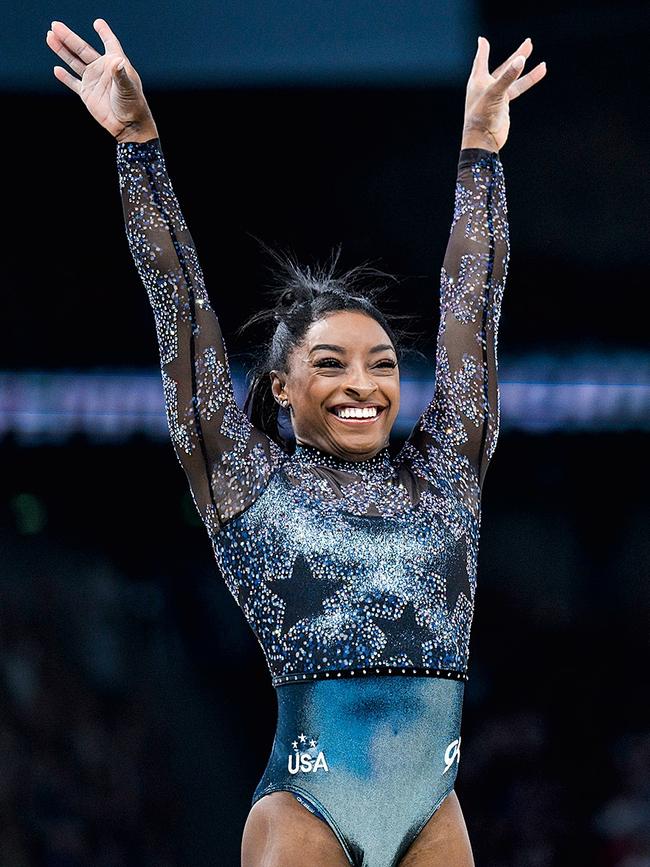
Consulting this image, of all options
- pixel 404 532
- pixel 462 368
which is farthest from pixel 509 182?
pixel 404 532

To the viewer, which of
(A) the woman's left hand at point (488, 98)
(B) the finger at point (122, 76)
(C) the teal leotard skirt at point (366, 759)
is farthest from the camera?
(A) the woman's left hand at point (488, 98)

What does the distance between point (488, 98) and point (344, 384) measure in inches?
22.9

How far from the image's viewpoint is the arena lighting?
3.79 metres

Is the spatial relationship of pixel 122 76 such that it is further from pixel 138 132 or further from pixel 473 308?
pixel 473 308

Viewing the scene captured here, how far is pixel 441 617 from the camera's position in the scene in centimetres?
196

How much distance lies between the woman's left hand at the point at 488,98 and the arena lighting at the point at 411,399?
146 centimetres

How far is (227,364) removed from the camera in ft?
6.80

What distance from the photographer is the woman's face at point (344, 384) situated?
6.89ft

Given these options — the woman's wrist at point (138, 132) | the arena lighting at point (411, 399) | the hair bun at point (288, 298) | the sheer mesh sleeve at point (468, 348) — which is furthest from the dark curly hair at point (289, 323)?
the arena lighting at point (411, 399)

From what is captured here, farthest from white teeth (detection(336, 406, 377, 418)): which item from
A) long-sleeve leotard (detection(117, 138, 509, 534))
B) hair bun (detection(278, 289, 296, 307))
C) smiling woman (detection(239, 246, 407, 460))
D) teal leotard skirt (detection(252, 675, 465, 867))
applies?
teal leotard skirt (detection(252, 675, 465, 867))

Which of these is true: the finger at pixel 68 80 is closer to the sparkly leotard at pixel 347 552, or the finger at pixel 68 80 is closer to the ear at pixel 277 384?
the sparkly leotard at pixel 347 552

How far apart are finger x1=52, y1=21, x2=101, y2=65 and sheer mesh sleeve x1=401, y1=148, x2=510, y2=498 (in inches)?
25.8

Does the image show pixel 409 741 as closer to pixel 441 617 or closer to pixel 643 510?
pixel 441 617

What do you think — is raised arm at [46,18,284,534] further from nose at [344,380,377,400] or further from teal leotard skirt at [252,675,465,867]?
teal leotard skirt at [252,675,465,867]
